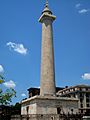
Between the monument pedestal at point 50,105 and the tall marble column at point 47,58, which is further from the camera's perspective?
the tall marble column at point 47,58

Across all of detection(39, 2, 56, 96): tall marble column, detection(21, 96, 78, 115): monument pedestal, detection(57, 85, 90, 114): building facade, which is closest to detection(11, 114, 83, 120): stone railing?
detection(21, 96, 78, 115): monument pedestal

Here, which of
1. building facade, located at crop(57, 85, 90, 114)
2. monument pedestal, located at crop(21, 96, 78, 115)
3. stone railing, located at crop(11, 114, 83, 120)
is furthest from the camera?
building facade, located at crop(57, 85, 90, 114)

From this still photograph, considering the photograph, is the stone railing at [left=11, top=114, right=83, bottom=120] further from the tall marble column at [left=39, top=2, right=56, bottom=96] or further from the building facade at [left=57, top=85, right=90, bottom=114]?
the building facade at [left=57, top=85, right=90, bottom=114]

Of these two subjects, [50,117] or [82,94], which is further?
[82,94]

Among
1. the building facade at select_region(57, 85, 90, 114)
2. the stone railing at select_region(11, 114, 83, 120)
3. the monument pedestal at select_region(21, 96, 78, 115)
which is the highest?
the building facade at select_region(57, 85, 90, 114)

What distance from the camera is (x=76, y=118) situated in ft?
100

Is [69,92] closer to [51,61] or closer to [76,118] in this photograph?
[51,61]

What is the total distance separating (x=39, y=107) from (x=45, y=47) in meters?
10.4

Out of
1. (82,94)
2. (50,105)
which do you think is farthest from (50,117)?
(82,94)

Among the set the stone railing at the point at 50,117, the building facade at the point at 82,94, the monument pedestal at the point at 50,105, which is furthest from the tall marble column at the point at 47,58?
the building facade at the point at 82,94

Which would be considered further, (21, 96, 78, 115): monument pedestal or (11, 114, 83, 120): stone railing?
(21, 96, 78, 115): monument pedestal

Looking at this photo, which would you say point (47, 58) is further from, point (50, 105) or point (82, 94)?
point (82, 94)

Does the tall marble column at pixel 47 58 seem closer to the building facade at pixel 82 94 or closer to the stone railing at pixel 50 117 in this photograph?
the stone railing at pixel 50 117

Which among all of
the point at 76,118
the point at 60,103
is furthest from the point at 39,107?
the point at 76,118
